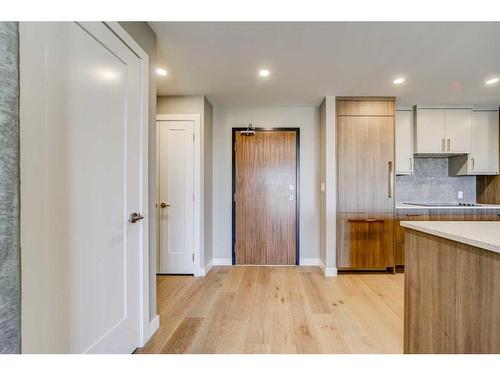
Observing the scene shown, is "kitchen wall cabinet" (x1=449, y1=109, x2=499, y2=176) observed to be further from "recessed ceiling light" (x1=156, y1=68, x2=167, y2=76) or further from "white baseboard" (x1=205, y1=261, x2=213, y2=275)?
"recessed ceiling light" (x1=156, y1=68, x2=167, y2=76)

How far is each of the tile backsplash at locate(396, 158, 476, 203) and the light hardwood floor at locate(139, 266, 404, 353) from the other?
1397 mm

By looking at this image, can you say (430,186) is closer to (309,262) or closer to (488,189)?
(488,189)

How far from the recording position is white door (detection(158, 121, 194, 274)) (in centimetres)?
314

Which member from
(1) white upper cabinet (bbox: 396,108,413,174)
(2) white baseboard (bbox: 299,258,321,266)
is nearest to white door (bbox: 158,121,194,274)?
(2) white baseboard (bbox: 299,258,321,266)

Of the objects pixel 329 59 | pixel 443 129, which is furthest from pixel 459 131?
pixel 329 59

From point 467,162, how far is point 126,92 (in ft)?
14.2

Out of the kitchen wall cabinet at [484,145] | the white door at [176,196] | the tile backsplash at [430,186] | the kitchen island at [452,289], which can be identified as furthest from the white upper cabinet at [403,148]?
the white door at [176,196]

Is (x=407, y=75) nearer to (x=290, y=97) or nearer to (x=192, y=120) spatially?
(x=290, y=97)

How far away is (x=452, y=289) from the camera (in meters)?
1.06

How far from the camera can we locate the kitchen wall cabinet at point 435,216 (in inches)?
123

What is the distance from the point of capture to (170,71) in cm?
247

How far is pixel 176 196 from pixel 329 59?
7.61ft

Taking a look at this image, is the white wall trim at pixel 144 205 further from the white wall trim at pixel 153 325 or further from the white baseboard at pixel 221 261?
the white baseboard at pixel 221 261

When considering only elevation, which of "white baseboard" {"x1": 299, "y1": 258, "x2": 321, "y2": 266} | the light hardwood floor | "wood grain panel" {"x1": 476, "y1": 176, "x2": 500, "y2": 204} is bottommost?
the light hardwood floor
